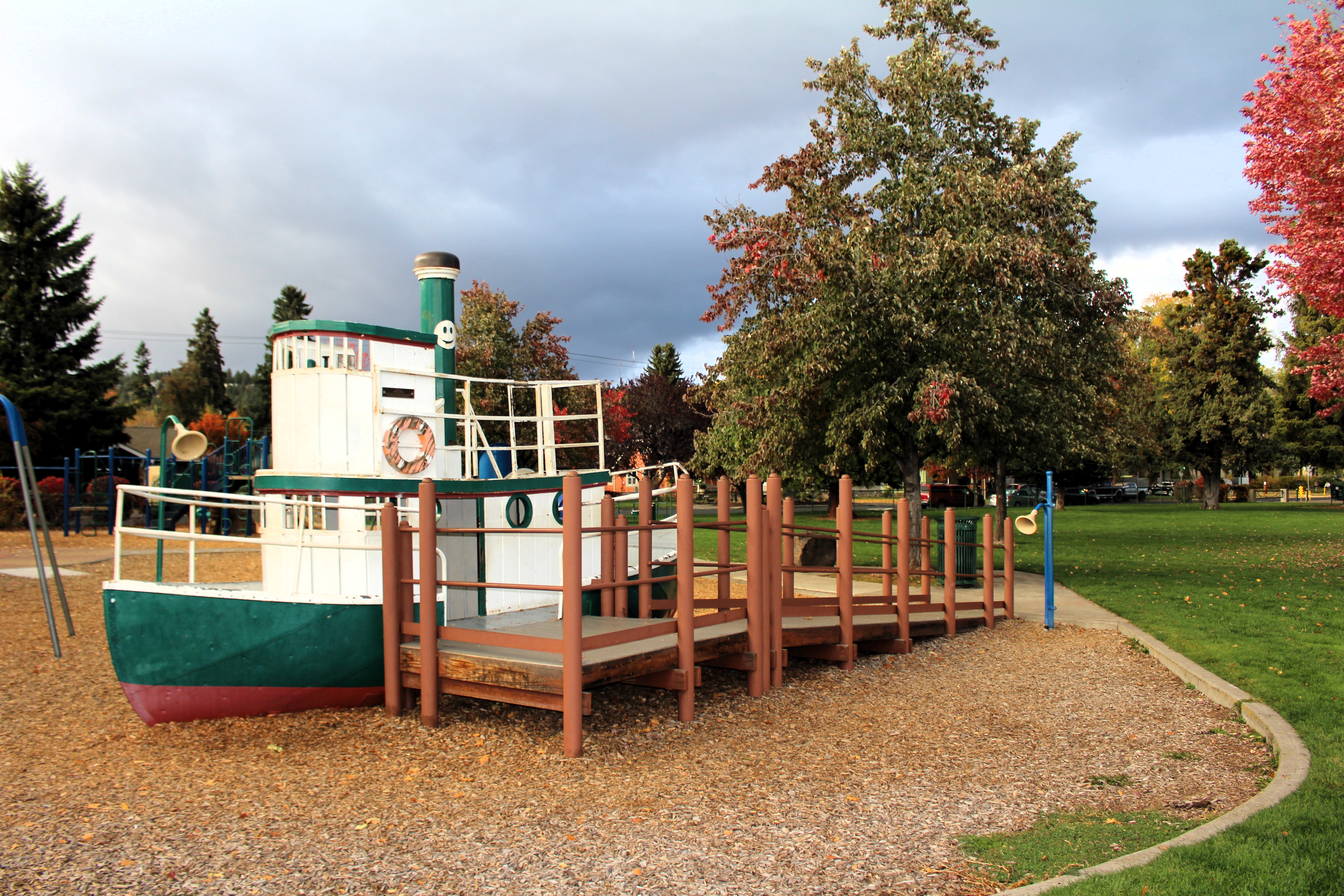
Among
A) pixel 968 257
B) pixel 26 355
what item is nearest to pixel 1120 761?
pixel 968 257

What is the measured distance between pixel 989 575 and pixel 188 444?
30.5 ft

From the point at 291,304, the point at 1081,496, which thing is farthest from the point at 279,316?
the point at 1081,496

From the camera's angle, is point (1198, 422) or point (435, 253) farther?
point (1198, 422)

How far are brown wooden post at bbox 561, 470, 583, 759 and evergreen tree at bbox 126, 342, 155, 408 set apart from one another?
10816 centimetres

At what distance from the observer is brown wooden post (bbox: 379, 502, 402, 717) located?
7078mm

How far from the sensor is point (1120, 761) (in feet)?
20.6

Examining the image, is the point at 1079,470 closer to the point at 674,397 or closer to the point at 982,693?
the point at 674,397

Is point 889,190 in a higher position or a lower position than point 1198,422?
higher

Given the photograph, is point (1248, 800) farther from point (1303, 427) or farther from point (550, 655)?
point (1303, 427)

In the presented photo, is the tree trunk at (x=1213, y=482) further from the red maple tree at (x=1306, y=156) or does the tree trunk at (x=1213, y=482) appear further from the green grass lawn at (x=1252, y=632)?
the red maple tree at (x=1306, y=156)

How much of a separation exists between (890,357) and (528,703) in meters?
9.80

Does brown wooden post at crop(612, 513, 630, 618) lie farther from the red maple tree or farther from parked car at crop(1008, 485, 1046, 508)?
parked car at crop(1008, 485, 1046, 508)

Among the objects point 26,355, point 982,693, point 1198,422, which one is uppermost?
point 26,355

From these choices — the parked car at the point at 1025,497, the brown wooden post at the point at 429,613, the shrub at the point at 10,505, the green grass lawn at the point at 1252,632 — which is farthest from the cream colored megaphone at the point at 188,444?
the parked car at the point at 1025,497
